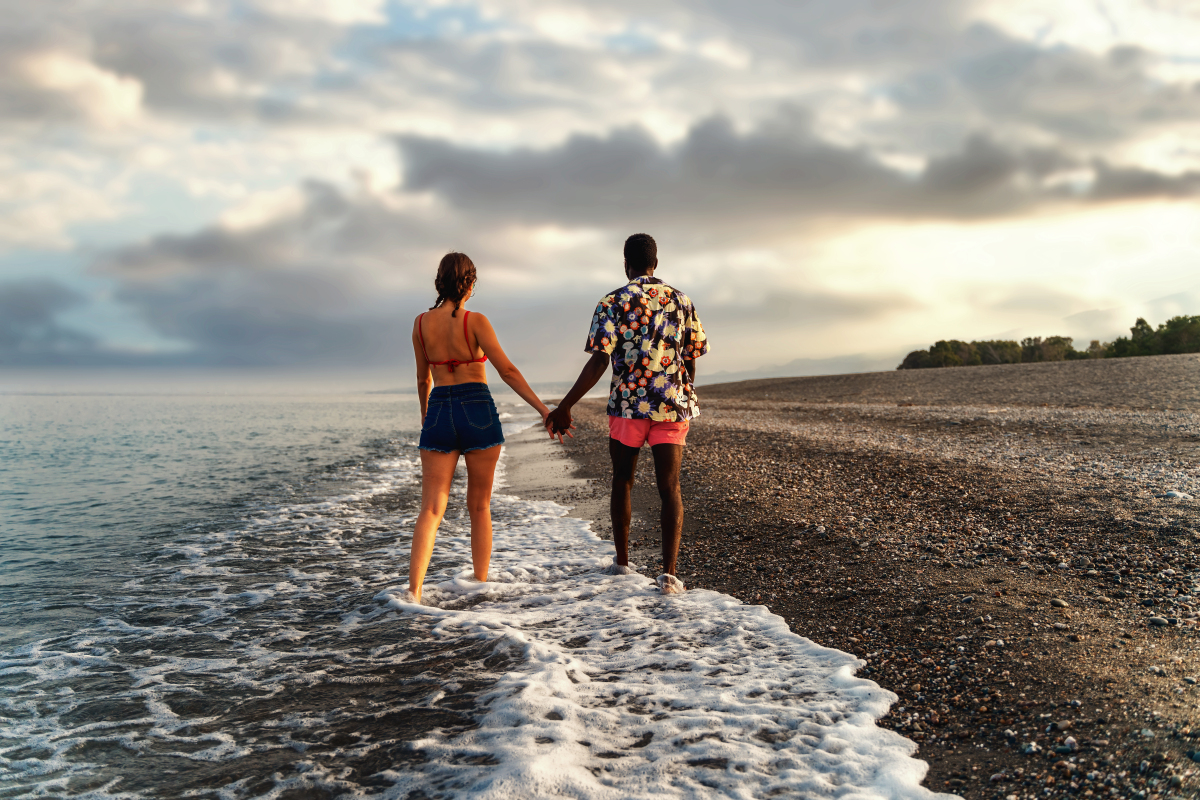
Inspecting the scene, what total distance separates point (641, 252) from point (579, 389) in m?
1.30

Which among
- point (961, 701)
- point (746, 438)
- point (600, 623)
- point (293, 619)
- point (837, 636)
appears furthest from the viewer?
point (746, 438)

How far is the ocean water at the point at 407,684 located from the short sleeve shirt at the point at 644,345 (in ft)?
5.51

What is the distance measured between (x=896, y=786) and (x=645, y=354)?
334 centimetres

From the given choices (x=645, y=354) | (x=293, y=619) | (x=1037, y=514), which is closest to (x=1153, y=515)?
(x=1037, y=514)

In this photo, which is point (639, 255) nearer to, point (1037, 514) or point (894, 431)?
point (1037, 514)

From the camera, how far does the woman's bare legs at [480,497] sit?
5.33 m

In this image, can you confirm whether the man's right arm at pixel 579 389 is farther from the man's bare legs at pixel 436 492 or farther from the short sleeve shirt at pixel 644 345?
the man's bare legs at pixel 436 492

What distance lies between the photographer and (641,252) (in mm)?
5383

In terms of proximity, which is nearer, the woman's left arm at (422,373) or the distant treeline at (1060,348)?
the woman's left arm at (422,373)

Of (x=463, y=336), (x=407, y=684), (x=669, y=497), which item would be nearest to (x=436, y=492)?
(x=463, y=336)

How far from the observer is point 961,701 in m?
3.34

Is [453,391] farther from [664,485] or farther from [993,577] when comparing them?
[993,577]

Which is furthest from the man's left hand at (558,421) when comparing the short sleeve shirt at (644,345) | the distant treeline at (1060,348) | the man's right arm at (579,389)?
the distant treeline at (1060,348)

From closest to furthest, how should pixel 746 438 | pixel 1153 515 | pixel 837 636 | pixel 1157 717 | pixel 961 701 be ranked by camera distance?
pixel 1157 717 → pixel 961 701 → pixel 837 636 → pixel 1153 515 → pixel 746 438
